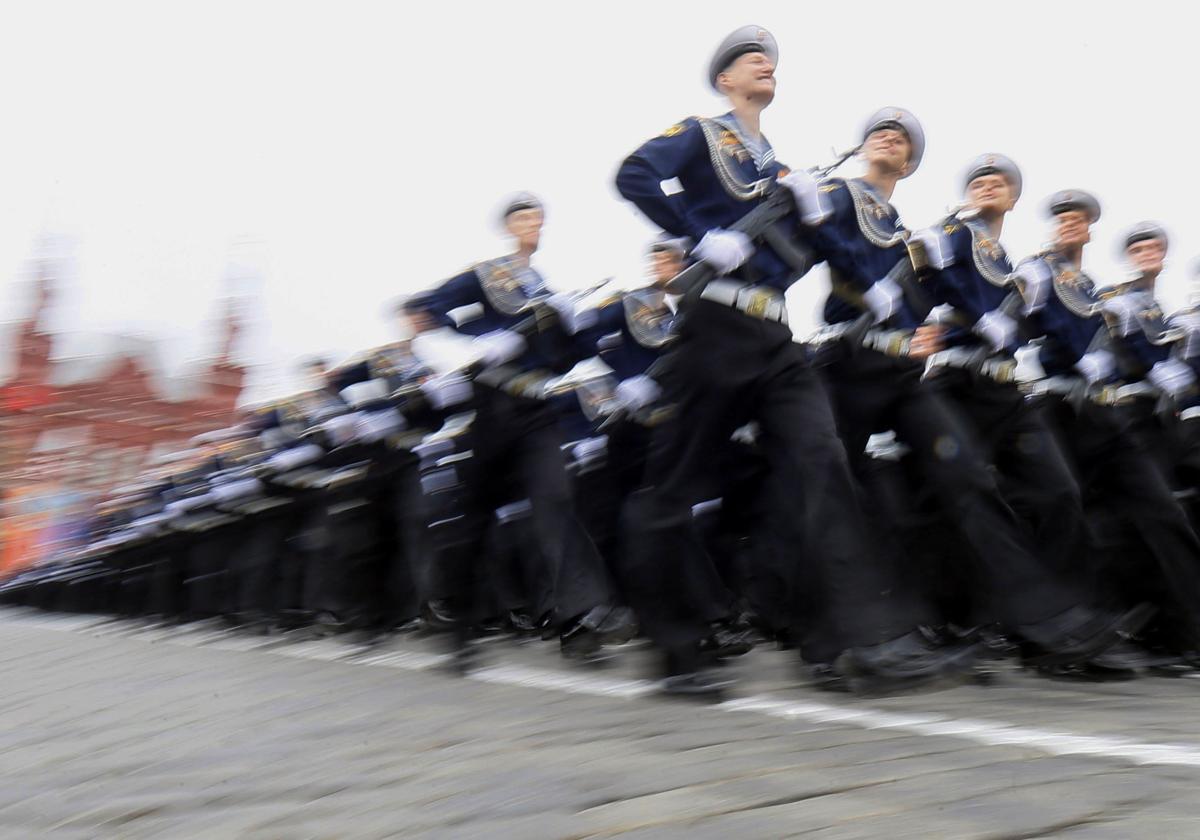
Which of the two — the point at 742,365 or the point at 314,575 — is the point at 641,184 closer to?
the point at 742,365

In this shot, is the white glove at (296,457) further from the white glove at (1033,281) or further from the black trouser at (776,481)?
the black trouser at (776,481)

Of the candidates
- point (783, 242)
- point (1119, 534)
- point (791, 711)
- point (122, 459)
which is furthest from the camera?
point (122, 459)

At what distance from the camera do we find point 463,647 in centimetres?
655

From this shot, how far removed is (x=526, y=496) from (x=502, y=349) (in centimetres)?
62

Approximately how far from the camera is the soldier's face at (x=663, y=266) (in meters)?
6.91

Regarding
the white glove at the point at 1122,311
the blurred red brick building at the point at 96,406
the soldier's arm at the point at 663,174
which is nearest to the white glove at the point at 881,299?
the soldier's arm at the point at 663,174

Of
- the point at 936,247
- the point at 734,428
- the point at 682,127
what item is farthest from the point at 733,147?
the point at 936,247

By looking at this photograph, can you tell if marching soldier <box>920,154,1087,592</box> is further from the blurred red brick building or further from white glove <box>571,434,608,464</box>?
the blurred red brick building

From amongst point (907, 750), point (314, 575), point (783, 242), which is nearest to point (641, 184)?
point (783, 242)

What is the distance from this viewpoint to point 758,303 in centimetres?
471

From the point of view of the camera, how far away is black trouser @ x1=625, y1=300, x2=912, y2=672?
4684mm

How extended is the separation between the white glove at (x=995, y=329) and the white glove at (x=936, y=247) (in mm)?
205

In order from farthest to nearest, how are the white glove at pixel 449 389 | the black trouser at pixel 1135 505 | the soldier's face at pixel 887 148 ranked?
the white glove at pixel 449 389, the black trouser at pixel 1135 505, the soldier's face at pixel 887 148

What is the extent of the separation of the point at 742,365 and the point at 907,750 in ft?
4.42
